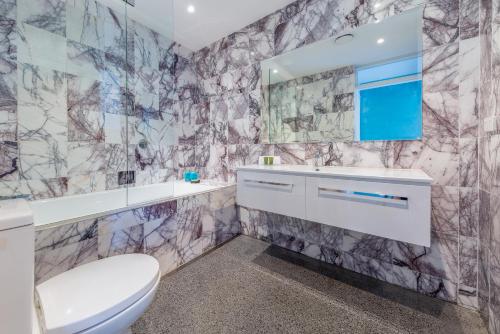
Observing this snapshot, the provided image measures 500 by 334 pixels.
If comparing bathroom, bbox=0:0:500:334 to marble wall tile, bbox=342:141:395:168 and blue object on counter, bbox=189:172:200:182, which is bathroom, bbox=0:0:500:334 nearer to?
marble wall tile, bbox=342:141:395:168

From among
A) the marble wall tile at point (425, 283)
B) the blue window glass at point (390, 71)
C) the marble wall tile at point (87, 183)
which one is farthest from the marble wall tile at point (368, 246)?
the marble wall tile at point (87, 183)

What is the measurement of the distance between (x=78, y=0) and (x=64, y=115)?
1052 millimetres

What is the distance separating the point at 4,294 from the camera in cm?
66

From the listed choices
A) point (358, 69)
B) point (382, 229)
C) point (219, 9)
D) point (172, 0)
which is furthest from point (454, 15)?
point (172, 0)

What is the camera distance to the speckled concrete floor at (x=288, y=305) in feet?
3.82

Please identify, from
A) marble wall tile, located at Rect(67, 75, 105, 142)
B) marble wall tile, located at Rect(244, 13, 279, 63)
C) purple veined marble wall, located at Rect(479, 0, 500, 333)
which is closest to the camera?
purple veined marble wall, located at Rect(479, 0, 500, 333)

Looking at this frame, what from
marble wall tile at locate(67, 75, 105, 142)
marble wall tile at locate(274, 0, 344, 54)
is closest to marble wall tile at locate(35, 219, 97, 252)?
marble wall tile at locate(67, 75, 105, 142)

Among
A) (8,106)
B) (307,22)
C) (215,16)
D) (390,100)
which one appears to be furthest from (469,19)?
(8,106)

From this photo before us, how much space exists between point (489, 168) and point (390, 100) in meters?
0.71

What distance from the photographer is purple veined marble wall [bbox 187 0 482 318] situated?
1.26 m

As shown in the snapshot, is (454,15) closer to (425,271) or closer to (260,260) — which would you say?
(425,271)

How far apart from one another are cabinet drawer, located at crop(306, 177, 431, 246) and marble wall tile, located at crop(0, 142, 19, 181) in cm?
217

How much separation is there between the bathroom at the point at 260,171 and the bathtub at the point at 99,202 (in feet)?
0.06

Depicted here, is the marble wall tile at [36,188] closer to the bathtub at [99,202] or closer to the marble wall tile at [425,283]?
the bathtub at [99,202]
